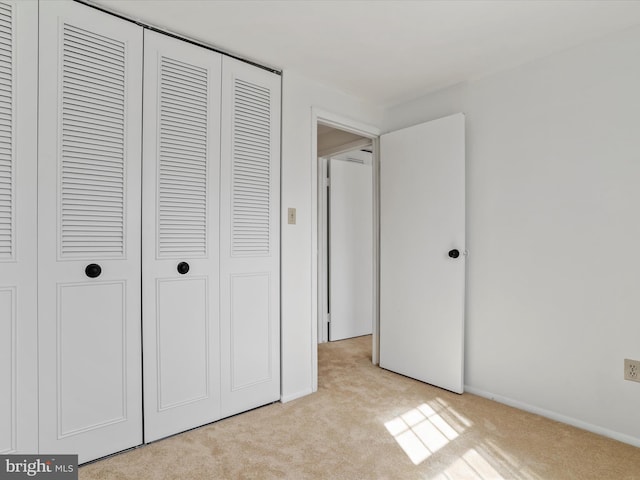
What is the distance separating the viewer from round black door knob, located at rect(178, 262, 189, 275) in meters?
2.02

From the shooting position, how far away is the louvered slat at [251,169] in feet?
7.41

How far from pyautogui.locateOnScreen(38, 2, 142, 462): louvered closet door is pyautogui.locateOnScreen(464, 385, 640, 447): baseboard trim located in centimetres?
220

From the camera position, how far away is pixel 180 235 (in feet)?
6.68

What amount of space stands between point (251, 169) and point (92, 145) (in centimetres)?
88

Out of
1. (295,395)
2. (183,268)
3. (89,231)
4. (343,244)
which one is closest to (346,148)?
(343,244)

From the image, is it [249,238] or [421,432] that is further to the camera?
[249,238]

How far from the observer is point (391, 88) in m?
2.80

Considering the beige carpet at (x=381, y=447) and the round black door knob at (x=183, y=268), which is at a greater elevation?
the round black door knob at (x=183, y=268)

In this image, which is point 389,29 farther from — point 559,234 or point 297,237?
point 559,234

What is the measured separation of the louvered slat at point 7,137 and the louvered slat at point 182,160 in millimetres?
612

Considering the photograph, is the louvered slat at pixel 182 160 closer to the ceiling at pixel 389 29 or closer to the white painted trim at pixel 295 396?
the ceiling at pixel 389 29

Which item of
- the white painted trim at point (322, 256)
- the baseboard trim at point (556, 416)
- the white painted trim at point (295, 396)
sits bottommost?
the white painted trim at point (295, 396)

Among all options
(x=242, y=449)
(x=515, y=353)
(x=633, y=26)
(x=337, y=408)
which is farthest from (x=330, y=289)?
(x=633, y=26)

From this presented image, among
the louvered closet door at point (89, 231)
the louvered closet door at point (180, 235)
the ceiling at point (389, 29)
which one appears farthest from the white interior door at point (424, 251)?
the louvered closet door at point (89, 231)
